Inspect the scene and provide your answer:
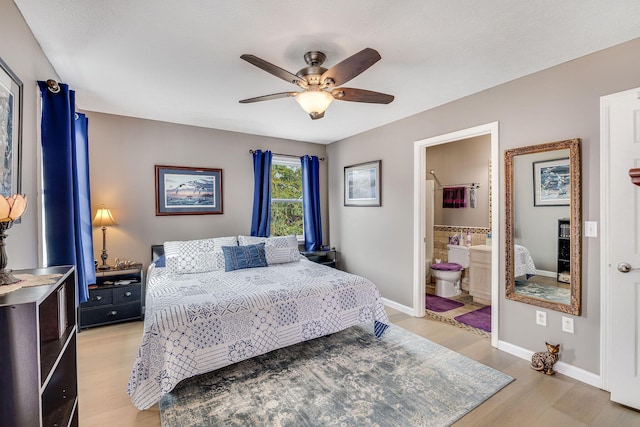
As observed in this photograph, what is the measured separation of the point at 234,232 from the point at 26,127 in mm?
2802

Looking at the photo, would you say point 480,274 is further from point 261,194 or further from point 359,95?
point 261,194

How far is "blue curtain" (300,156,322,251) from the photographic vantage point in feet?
16.7

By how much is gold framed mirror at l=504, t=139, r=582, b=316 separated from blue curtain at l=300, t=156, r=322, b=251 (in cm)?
290

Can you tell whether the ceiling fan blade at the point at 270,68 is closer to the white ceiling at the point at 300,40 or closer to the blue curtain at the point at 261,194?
the white ceiling at the point at 300,40

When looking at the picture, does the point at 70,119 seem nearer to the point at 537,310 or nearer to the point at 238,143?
the point at 238,143

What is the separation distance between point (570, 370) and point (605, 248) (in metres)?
1.03

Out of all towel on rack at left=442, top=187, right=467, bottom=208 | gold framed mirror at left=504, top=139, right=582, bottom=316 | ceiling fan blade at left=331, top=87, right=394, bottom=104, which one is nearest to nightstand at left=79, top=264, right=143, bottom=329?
ceiling fan blade at left=331, top=87, right=394, bottom=104

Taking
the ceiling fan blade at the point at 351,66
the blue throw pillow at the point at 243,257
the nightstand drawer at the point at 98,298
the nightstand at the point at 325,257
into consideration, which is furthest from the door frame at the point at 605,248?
the nightstand drawer at the point at 98,298

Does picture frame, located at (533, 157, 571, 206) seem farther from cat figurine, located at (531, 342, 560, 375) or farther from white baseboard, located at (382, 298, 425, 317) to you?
white baseboard, located at (382, 298, 425, 317)

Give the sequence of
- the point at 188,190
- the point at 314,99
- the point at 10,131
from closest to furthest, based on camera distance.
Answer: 1. the point at 10,131
2. the point at 314,99
3. the point at 188,190

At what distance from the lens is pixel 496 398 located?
219 cm

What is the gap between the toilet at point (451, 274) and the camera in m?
4.55

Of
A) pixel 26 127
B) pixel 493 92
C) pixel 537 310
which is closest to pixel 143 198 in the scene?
pixel 26 127

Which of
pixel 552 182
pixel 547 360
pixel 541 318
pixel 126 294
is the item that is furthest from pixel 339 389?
pixel 126 294
